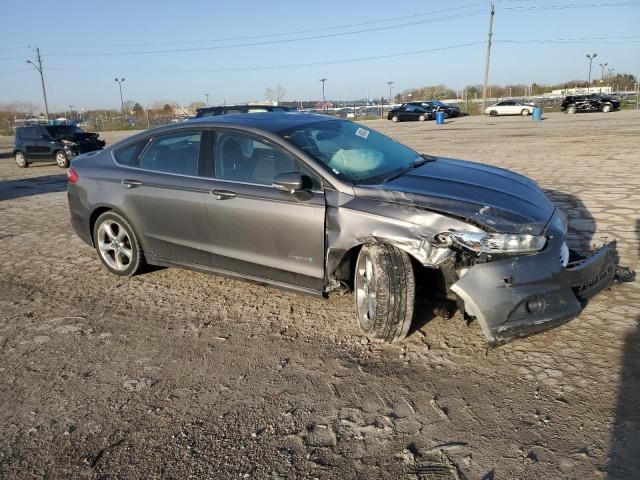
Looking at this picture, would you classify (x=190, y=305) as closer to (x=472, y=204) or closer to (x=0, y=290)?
(x=0, y=290)

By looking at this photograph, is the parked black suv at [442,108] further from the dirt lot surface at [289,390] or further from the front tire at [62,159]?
the dirt lot surface at [289,390]

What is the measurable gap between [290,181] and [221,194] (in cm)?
77

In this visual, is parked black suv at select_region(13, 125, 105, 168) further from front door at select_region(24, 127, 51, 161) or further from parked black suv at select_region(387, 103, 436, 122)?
parked black suv at select_region(387, 103, 436, 122)

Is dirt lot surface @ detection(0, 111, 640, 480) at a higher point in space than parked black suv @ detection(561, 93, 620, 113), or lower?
lower

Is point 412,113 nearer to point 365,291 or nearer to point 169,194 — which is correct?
point 169,194

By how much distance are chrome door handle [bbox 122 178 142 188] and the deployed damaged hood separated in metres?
2.24

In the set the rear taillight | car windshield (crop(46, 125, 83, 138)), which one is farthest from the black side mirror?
car windshield (crop(46, 125, 83, 138))

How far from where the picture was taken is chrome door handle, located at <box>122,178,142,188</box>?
15.7 feet

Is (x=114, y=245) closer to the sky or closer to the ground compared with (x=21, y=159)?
closer to the sky

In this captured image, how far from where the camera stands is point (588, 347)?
3420mm

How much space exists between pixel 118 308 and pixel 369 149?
2.58 m

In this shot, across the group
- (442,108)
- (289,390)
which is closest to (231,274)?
(289,390)

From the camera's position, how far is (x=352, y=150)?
14.1 feet

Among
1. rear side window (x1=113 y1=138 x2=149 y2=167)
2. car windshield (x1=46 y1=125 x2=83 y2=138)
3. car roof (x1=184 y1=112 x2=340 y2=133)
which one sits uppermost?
car roof (x1=184 y1=112 x2=340 y2=133)
